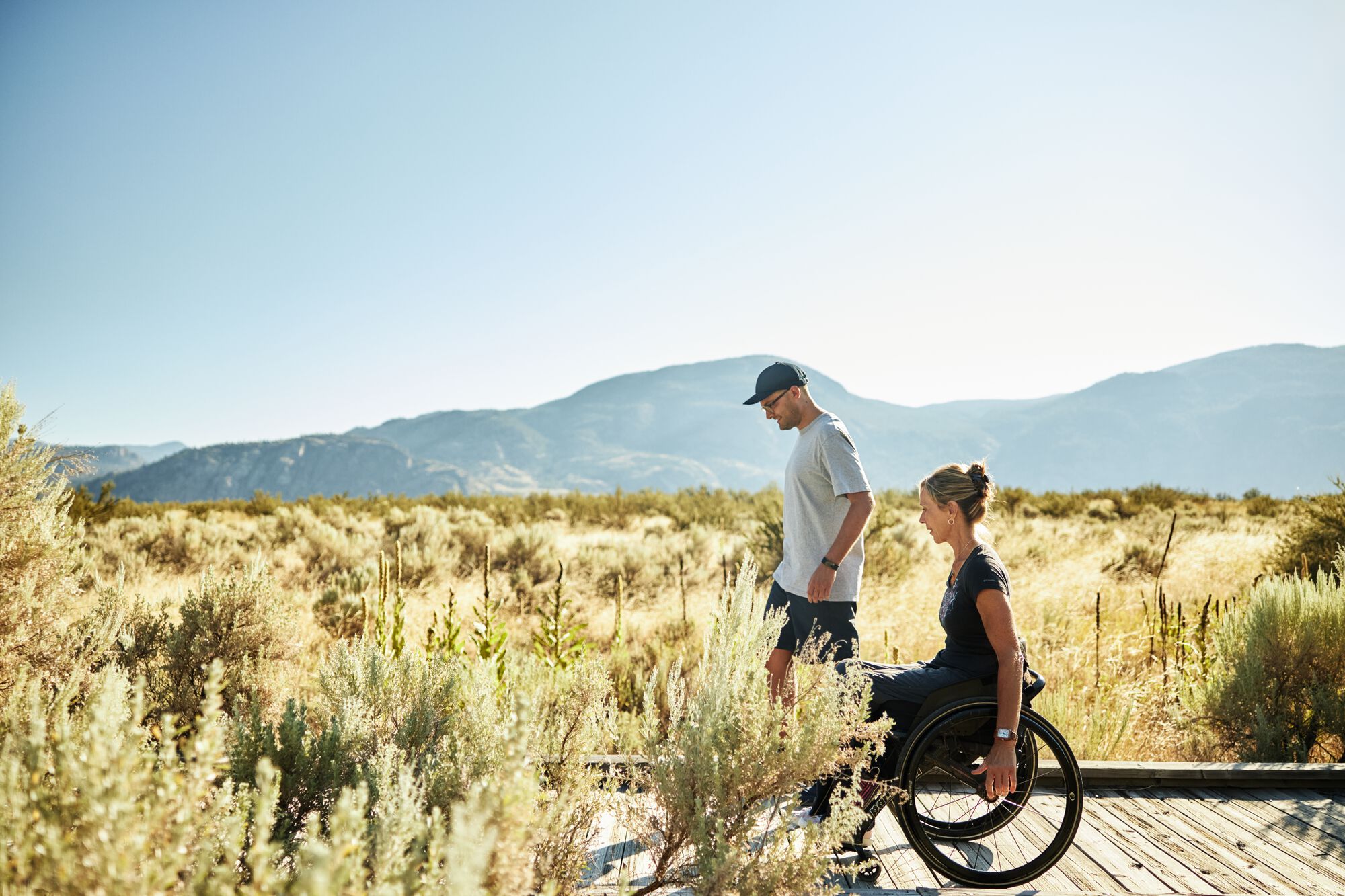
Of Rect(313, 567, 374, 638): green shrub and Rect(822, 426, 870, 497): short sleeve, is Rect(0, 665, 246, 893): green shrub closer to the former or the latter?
Rect(822, 426, 870, 497): short sleeve

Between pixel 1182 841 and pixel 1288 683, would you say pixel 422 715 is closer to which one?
pixel 1182 841

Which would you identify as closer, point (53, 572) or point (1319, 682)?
A: point (53, 572)

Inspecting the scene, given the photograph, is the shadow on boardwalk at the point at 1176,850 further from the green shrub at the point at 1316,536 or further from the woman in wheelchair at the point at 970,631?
the green shrub at the point at 1316,536

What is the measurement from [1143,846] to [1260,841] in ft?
1.74

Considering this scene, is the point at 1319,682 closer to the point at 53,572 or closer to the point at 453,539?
the point at 53,572

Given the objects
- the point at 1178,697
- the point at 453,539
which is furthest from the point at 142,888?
the point at 453,539

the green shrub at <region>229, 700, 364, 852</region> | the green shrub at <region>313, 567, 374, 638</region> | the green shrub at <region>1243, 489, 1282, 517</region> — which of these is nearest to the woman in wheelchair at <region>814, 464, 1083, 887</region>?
the green shrub at <region>229, 700, 364, 852</region>

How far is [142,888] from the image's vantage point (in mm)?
1115

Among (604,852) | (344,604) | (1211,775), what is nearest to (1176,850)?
(1211,775)

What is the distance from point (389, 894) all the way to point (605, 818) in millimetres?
2183

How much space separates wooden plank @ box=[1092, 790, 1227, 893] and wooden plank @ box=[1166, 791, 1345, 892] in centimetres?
28

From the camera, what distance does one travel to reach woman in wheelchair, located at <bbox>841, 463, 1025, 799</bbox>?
2.47 meters

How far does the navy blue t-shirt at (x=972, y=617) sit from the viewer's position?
2.62 meters

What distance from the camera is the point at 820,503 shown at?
351 cm
